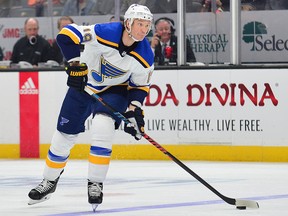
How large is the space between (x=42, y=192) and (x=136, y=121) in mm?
687

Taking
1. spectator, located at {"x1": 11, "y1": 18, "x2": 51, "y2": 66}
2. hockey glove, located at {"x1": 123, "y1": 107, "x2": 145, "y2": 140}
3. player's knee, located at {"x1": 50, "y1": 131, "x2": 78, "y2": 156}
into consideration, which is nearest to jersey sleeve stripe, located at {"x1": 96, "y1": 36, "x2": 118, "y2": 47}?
hockey glove, located at {"x1": 123, "y1": 107, "x2": 145, "y2": 140}

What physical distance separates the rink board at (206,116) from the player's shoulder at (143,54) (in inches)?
142

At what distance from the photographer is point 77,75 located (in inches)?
220

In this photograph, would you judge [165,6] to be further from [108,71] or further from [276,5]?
[108,71]

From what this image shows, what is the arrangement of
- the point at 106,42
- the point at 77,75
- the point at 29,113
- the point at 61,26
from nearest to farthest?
the point at 77,75, the point at 106,42, the point at 29,113, the point at 61,26

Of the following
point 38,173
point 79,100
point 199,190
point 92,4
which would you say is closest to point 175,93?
point 92,4

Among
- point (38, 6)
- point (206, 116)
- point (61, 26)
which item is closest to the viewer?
point (206, 116)

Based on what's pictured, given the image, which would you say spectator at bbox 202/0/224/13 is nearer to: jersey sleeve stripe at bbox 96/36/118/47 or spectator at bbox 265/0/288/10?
spectator at bbox 265/0/288/10

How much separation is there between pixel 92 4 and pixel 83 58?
14.0ft

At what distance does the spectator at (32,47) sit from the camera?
1009cm

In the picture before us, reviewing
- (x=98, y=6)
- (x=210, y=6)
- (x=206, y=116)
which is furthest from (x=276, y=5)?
(x=98, y=6)

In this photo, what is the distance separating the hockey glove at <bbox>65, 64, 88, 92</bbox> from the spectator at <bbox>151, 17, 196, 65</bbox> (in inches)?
164

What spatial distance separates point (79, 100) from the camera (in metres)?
5.82

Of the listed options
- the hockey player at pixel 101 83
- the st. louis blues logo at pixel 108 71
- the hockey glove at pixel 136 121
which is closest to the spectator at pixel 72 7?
the hockey player at pixel 101 83
